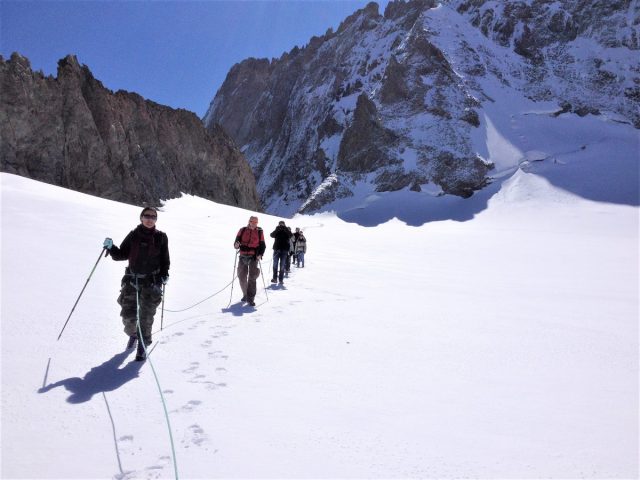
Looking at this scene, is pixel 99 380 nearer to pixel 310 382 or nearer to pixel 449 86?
pixel 310 382

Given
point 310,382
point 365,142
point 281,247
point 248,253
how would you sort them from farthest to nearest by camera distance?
point 365,142 < point 281,247 < point 248,253 < point 310,382

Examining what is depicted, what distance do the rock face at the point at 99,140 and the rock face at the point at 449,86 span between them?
22320 millimetres

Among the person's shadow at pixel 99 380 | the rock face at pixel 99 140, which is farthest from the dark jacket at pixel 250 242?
the rock face at pixel 99 140

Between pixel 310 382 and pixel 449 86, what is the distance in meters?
77.5

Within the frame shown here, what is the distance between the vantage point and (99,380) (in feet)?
13.5

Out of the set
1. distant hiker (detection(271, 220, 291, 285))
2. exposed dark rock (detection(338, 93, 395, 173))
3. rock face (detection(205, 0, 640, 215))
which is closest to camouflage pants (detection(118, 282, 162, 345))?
distant hiker (detection(271, 220, 291, 285))

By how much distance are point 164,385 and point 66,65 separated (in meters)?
47.2

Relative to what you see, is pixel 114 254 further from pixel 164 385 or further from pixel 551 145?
pixel 551 145

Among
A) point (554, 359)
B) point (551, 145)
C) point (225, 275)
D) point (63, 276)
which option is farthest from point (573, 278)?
point (551, 145)

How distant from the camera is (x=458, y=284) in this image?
1229 centimetres

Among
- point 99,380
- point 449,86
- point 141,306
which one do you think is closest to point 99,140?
point 141,306

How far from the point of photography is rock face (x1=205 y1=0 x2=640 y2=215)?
67.0 metres

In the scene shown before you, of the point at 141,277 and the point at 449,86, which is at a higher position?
the point at 449,86

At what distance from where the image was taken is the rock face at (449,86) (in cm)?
6700
